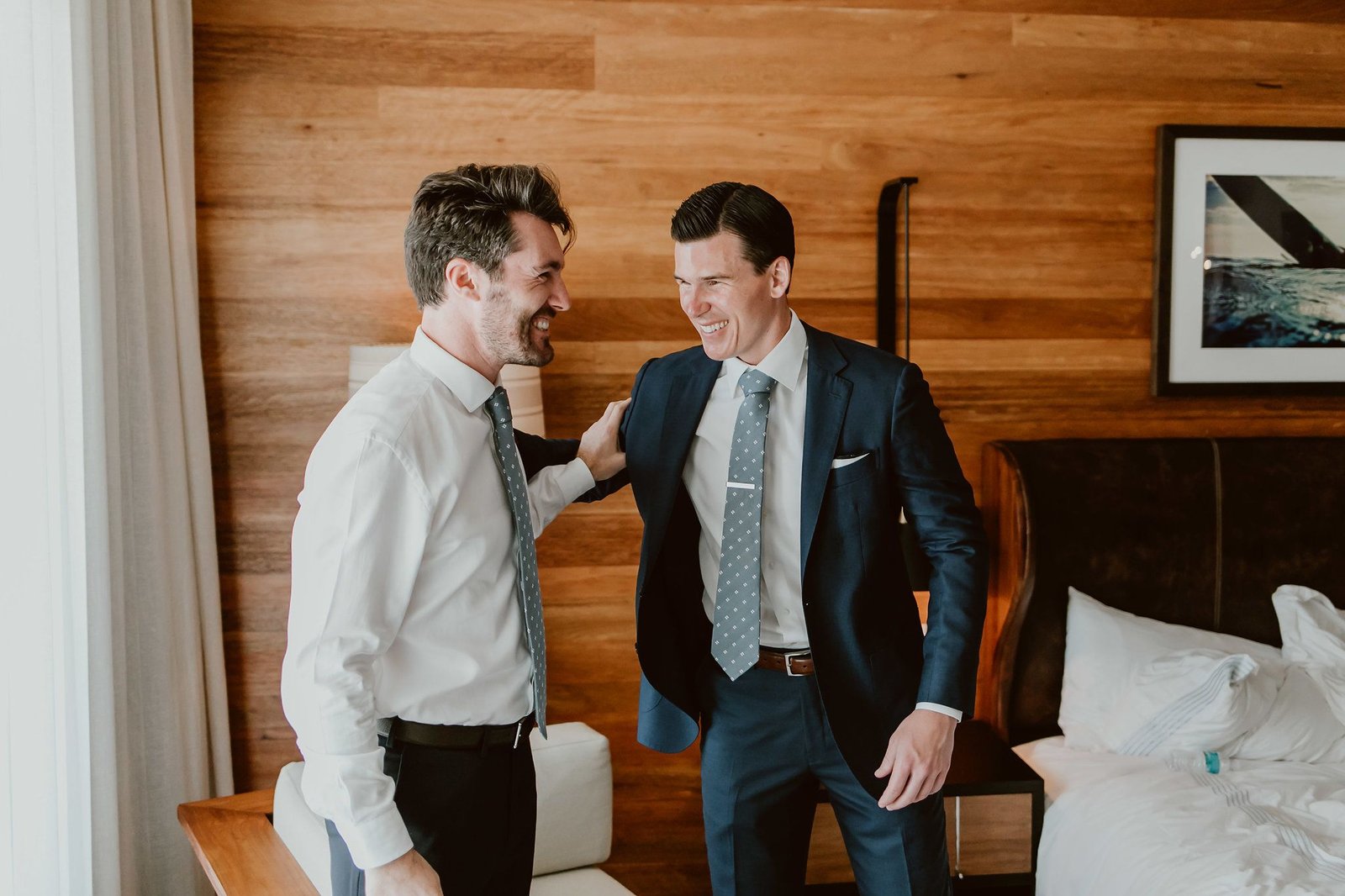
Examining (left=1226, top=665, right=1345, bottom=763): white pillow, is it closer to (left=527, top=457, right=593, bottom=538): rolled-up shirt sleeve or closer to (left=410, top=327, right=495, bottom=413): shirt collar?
(left=527, top=457, right=593, bottom=538): rolled-up shirt sleeve

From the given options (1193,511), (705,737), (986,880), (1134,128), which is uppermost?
(1134,128)

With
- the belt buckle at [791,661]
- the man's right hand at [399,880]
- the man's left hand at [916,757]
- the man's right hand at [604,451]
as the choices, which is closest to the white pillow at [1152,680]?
the man's left hand at [916,757]

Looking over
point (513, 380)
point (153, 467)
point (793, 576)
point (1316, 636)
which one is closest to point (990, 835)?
point (1316, 636)

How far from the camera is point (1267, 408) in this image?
311 centimetres

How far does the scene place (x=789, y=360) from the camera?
182cm

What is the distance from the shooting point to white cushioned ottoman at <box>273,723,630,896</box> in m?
2.18

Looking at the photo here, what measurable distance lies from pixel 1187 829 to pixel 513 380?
70.8 inches

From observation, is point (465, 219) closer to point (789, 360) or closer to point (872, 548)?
point (789, 360)

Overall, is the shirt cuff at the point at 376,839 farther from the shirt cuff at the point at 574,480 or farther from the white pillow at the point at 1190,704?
the white pillow at the point at 1190,704

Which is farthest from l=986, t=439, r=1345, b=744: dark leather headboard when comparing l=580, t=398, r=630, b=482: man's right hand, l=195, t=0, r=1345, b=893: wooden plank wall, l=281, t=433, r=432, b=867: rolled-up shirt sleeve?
l=281, t=433, r=432, b=867: rolled-up shirt sleeve

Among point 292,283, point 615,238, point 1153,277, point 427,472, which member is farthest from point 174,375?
point 1153,277

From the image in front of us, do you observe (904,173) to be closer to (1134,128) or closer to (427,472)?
(1134,128)

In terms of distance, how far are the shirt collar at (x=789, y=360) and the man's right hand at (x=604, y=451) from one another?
0.27m

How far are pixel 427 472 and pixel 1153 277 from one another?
247 centimetres
